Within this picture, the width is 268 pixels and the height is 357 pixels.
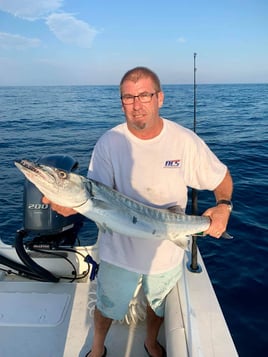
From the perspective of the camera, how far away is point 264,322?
4438 mm

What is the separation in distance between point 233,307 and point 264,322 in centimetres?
46

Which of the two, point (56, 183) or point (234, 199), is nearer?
point (56, 183)

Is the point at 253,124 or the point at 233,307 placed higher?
the point at 253,124

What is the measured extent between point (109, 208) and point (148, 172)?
416mm

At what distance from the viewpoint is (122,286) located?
2652mm

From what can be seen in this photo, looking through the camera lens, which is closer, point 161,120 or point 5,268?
point 161,120

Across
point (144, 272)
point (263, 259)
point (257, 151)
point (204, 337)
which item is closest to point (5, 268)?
point (144, 272)

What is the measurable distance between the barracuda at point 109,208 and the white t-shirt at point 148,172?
0.46ft

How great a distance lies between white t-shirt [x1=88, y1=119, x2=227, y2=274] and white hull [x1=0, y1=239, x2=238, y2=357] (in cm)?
43

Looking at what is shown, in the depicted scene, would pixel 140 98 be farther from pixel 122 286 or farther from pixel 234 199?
pixel 234 199

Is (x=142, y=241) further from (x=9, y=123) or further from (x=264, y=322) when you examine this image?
(x=9, y=123)

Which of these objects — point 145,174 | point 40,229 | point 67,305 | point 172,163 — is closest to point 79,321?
point 67,305

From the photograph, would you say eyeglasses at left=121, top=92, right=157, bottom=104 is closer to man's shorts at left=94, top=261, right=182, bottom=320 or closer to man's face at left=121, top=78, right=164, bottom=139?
man's face at left=121, top=78, right=164, bottom=139

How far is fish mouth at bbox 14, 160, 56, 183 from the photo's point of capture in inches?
82.2
